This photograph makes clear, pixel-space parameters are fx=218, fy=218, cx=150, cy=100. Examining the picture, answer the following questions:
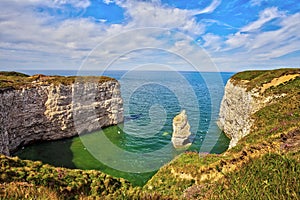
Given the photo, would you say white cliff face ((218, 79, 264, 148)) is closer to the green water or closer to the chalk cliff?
the chalk cliff

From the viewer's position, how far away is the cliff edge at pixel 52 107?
37375 millimetres

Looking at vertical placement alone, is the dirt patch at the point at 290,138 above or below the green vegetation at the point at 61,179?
above

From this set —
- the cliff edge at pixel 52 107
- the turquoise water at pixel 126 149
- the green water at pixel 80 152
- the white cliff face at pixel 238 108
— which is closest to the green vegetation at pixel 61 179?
the green water at pixel 80 152

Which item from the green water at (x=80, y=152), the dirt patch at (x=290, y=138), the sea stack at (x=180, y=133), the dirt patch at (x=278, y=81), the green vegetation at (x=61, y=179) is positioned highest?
the dirt patch at (x=278, y=81)

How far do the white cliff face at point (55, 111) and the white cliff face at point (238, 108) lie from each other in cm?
2859

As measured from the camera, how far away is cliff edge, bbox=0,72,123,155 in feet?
123

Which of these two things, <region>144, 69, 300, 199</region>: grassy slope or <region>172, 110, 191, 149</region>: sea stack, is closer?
<region>144, 69, 300, 199</region>: grassy slope

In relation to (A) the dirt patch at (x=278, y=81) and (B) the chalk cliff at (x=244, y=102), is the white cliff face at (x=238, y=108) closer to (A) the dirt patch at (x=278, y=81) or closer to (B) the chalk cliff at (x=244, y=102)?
(B) the chalk cliff at (x=244, y=102)

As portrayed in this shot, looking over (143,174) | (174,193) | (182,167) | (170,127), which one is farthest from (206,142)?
(174,193)

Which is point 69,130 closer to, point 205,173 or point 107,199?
point 205,173

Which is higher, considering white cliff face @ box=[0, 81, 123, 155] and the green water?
white cliff face @ box=[0, 81, 123, 155]

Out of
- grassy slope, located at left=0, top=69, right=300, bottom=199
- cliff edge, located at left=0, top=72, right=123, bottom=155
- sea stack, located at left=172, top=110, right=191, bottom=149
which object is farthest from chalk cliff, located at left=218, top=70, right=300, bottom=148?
cliff edge, located at left=0, top=72, right=123, bottom=155

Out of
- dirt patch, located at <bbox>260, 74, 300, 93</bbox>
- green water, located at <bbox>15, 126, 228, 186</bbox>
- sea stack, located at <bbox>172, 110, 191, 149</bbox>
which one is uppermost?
dirt patch, located at <bbox>260, 74, 300, 93</bbox>

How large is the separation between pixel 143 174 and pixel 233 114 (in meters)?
25.1
